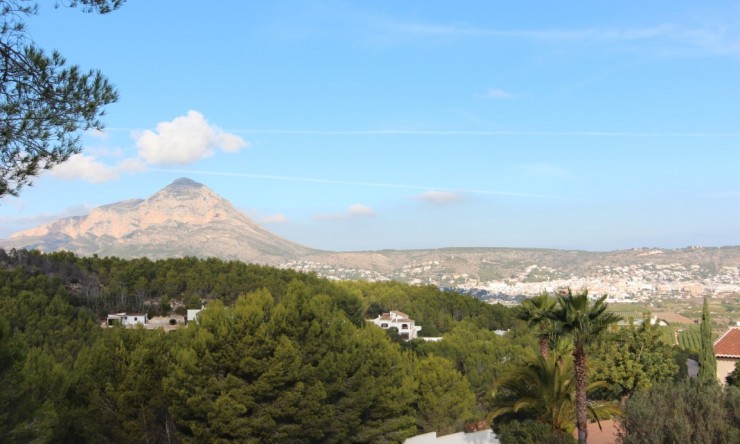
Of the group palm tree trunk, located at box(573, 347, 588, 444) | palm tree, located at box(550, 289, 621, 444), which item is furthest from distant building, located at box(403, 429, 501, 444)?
palm tree, located at box(550, 289, 621, 444)

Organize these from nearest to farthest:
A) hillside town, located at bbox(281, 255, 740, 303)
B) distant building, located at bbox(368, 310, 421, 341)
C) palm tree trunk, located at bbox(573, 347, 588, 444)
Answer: palm tree trunk, located at bbox(573, 347, 588, 444) → distant building, located at bbox(368, 310, 421, 341) → hillside town, located at bbox(281, 255, 740, 303)

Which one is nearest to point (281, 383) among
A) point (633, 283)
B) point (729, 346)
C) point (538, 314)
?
point (538, 314)

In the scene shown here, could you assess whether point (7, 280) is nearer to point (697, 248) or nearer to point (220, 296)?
point (220, 296)

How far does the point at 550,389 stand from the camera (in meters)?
17.2

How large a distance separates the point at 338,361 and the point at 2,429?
45.5 ft

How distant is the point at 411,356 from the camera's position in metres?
36.9

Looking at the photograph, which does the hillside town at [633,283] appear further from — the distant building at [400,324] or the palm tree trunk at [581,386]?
the palm tree trunk at [581,386]

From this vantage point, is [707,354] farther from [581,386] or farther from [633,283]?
[633,283]

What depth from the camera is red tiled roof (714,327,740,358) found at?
103 feet

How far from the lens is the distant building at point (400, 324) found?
6265cm

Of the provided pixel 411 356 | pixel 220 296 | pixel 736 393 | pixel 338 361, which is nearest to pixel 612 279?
pixel 220 296

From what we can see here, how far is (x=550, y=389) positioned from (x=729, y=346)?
19795 millimetres

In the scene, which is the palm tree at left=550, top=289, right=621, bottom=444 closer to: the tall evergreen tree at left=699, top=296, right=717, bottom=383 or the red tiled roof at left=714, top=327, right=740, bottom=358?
the tall evergreen tree at left=699, top=296, right=717, bottom=383

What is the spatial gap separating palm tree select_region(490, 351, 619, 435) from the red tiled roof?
57.4 feet
